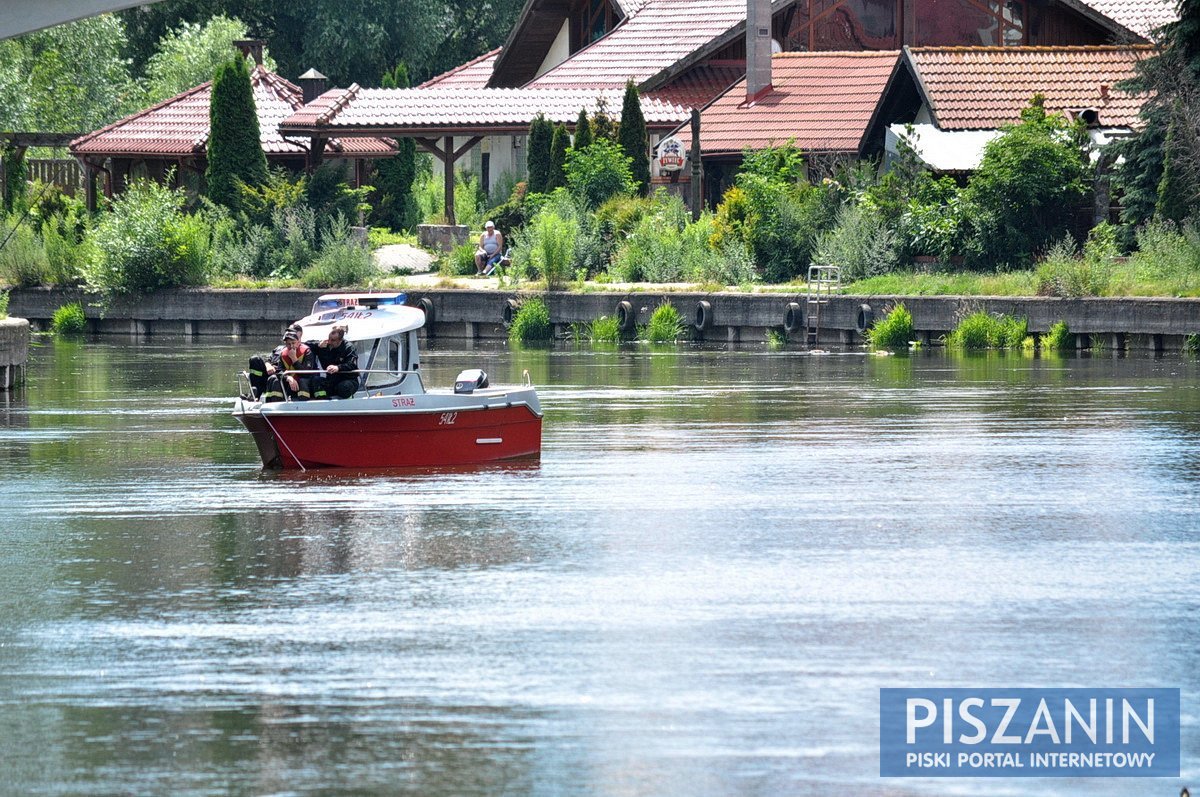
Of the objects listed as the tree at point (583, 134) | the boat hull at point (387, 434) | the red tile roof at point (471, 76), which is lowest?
the boat hull at point (387, 434)

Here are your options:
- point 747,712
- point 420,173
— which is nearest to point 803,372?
point 747,712

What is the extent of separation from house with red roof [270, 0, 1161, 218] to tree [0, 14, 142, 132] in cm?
1306

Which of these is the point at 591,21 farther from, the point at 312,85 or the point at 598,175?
the point at 598,175

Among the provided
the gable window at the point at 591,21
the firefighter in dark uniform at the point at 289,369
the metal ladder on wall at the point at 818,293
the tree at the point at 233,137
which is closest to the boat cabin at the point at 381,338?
the firefighter in dark uniform at the point at 289,369

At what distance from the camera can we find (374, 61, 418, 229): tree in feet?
201

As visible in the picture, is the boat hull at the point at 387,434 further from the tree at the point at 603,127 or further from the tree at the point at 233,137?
the tree at the point at 233,137

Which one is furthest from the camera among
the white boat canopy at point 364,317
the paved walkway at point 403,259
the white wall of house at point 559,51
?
the white wall of house at point 559,51

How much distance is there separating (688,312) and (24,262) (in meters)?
17.6

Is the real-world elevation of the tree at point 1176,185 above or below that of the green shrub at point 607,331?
above

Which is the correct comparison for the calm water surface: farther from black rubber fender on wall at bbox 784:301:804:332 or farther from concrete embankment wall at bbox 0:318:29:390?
black rubber fender on wall at bbox 784:301:804:332

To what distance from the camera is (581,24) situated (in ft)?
229

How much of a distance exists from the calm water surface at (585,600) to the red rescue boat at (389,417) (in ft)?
1.32

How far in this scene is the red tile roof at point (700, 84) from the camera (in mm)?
60969

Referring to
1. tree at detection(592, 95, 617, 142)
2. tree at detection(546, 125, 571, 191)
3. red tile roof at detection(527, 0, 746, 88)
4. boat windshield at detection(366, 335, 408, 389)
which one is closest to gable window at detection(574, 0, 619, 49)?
red tile roof at detection(527, 0, 746, 88)
